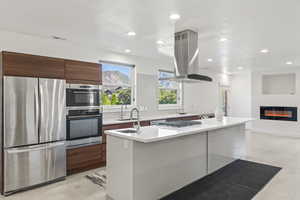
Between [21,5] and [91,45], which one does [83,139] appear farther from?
[21,5]

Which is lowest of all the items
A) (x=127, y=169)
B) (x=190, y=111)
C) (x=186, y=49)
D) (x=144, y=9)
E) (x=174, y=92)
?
(x=127, y=169)

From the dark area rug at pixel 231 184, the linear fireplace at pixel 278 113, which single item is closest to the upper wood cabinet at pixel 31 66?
the dark area rug at pixel 231 184

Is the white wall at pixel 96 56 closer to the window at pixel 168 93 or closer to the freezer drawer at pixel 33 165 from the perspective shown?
the window at pixel 168 93

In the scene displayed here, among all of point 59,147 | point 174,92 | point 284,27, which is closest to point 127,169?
point 59,147

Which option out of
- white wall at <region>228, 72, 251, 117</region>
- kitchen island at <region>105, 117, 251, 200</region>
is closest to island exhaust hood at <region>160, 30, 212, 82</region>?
kitchen island at <region>105, 117, 251, 200</region>

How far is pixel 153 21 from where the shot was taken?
3086 mm

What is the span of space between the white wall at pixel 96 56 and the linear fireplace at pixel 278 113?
230 cm

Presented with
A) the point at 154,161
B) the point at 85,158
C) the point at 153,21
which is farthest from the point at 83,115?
the point at 153,21

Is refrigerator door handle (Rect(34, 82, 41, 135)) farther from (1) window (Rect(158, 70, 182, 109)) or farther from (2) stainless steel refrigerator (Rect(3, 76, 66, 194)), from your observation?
(1) window (Rect(158, 70, 182, 109))

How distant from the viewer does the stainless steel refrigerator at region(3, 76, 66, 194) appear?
307 centimetres

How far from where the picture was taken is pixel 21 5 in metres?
2.56

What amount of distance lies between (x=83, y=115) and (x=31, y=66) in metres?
1.29

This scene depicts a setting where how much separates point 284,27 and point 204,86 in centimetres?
493

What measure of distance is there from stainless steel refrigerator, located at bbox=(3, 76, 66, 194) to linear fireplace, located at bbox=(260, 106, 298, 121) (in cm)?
805
